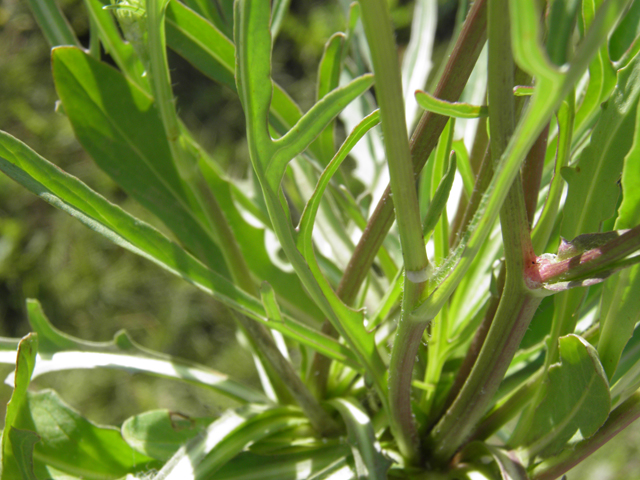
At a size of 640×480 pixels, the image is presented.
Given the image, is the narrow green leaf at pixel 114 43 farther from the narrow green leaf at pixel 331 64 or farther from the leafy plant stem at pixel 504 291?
the leafy plant stem at pixel 504 291

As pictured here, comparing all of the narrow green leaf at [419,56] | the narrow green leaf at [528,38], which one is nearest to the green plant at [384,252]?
the narrow green leaf at [528,38]

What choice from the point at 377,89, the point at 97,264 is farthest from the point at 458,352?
the point at 97,264

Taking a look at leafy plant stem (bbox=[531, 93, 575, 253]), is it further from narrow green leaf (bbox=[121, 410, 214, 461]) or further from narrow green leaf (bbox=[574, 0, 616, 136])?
narrow green leaf (bbox=[121, 410, 214, 461])

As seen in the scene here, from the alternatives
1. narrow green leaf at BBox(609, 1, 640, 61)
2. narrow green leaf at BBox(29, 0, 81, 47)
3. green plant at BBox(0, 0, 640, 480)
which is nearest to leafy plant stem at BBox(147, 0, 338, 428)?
green plant at BBox(0, 0, 640, 480)

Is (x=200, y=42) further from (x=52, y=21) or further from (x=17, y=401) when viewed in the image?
(x=17, y=401)

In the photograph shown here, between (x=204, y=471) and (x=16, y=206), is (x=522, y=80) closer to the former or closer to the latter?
(x=204, y=471)

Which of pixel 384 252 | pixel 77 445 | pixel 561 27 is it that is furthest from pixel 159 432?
pixel 561 27

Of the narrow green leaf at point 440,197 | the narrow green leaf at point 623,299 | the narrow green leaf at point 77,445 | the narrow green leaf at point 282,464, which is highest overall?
the narrow green leaf at point 440,197
